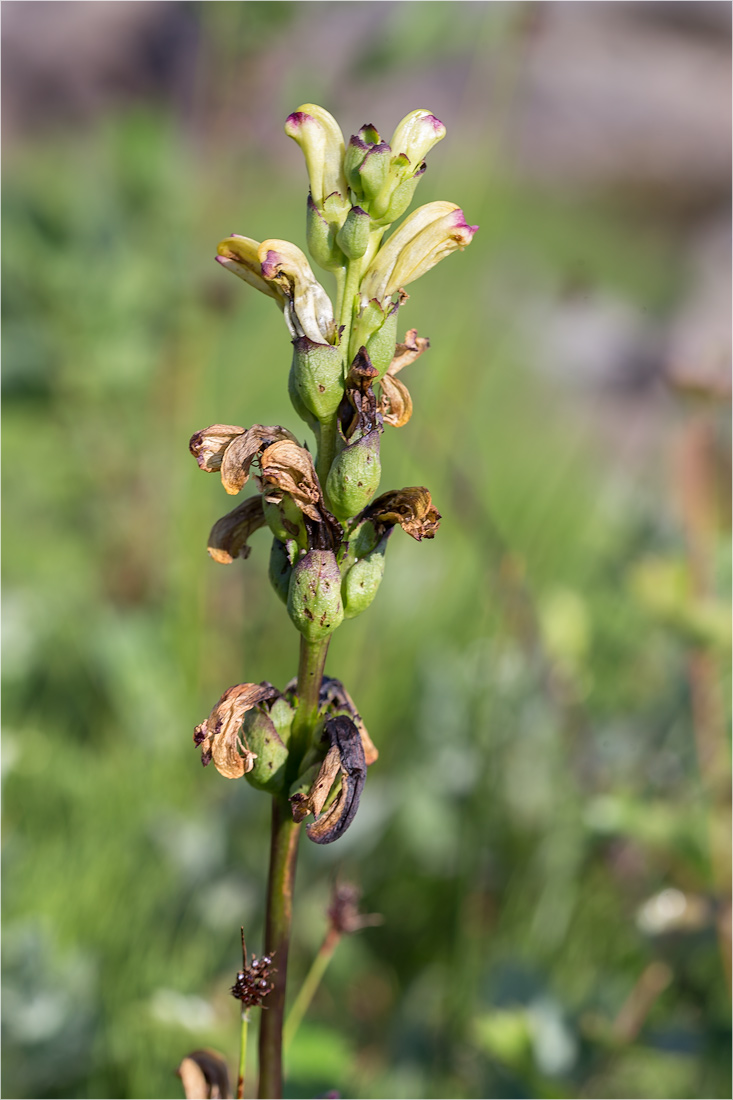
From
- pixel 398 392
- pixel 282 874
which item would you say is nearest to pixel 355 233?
pixel 398 392

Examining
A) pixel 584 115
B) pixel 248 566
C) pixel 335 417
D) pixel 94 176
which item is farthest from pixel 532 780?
pixel 584 115

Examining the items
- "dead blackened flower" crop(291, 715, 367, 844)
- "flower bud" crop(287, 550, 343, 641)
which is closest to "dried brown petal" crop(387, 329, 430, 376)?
"flower bud" crop(287, 550, 343, 641)

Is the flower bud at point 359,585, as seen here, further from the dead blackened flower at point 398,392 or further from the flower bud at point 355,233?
the flower bud at point 355,233

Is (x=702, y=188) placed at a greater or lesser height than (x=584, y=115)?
lesser

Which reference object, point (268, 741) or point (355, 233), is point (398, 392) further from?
point (268, 741)

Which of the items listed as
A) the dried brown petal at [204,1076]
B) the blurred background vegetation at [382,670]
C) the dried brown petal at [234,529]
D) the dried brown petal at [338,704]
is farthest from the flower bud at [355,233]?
the blurred background vegetation at [382,670]

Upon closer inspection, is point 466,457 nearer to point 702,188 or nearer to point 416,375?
point 416,375
